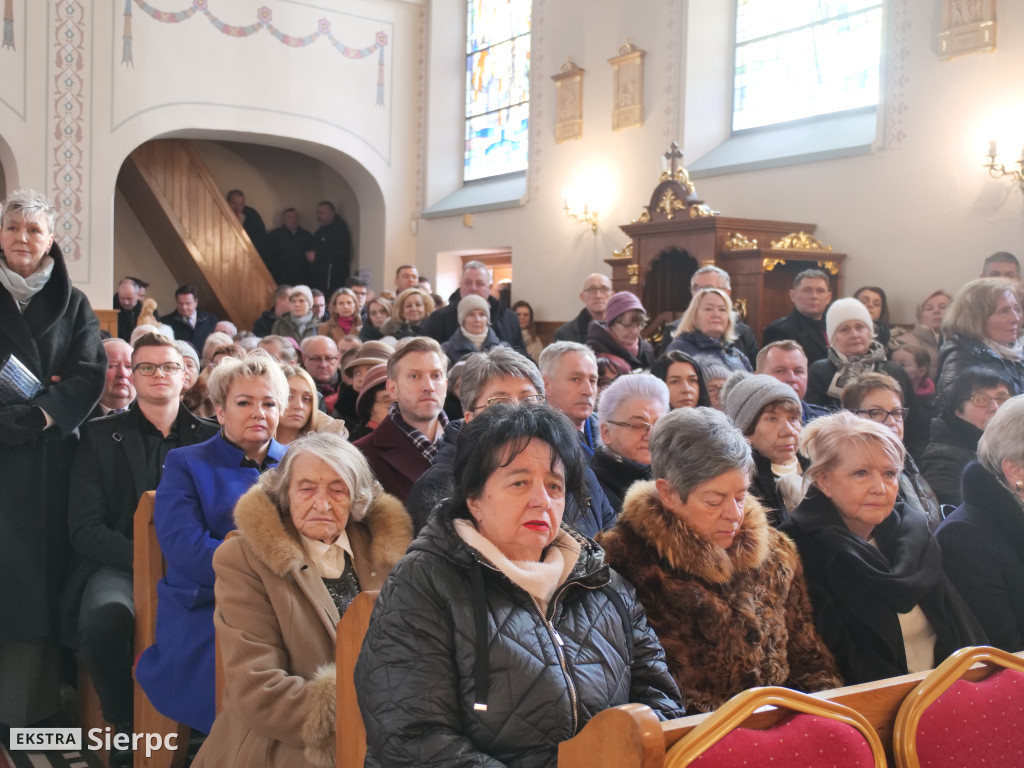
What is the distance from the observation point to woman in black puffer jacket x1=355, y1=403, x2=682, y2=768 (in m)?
1.60

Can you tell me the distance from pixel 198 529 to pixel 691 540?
1.34 meters

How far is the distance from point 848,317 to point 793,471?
5.35ft

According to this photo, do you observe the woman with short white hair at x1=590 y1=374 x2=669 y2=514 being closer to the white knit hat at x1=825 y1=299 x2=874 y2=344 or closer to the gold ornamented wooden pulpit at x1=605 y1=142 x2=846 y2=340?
the white knit hat at x1=825 y1=299 x2=874 y2=344

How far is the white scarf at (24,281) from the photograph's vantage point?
3.12 metres

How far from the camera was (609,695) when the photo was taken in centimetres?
170

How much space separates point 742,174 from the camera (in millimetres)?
7730

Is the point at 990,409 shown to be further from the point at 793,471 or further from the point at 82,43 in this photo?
the point at 82,43

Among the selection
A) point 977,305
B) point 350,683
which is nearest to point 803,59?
point 977,305

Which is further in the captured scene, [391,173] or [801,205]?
[391,173]

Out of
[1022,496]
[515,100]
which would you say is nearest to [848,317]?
[1022,496]

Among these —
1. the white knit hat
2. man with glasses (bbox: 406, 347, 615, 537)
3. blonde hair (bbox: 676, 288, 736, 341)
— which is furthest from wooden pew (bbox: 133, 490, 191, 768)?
the white knit hat

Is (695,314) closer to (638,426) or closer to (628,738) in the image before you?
(638,426)

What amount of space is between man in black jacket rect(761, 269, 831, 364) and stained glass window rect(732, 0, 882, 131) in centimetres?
236

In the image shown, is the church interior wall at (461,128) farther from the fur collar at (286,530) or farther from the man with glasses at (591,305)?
the fur collar at (286,530)
